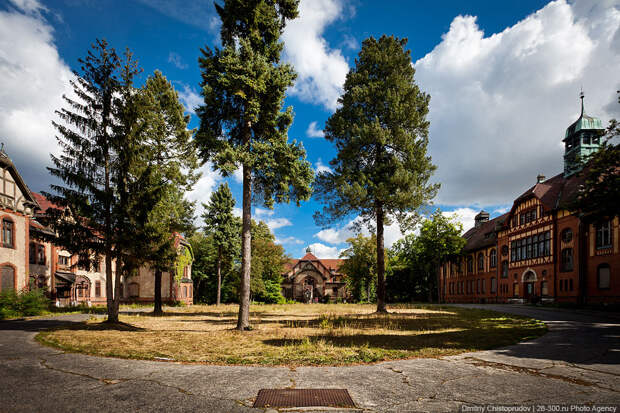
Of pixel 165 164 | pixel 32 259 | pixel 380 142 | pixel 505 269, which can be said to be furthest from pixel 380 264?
pixel 505 269

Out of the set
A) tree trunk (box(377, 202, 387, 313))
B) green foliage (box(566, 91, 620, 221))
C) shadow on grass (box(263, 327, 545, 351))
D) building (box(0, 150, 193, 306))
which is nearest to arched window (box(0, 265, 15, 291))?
building (box(0, 150, 193, 306))

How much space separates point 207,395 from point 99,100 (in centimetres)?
1462

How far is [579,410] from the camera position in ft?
14.7

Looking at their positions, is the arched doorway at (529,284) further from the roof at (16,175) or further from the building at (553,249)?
the roof at (16,175)

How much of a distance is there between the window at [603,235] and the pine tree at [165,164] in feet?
109

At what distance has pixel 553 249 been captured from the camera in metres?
34.4

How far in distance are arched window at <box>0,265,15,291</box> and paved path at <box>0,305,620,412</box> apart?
19830 millimetres

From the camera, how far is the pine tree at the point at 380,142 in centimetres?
1986

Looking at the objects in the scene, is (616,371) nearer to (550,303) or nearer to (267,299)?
(550,303)

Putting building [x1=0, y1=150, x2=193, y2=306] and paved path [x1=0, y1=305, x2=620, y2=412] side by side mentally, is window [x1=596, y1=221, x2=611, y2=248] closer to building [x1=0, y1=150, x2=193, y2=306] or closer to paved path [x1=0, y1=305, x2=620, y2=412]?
paved path [x1=0, y1=305, x2=620, y2=412]

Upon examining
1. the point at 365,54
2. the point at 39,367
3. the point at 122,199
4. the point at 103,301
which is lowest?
the point at 103,301

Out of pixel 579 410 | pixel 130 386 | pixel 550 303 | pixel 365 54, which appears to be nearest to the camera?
pixel 579 410

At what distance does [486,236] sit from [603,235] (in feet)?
75.7

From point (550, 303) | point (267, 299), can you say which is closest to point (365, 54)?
point (550, 303)
